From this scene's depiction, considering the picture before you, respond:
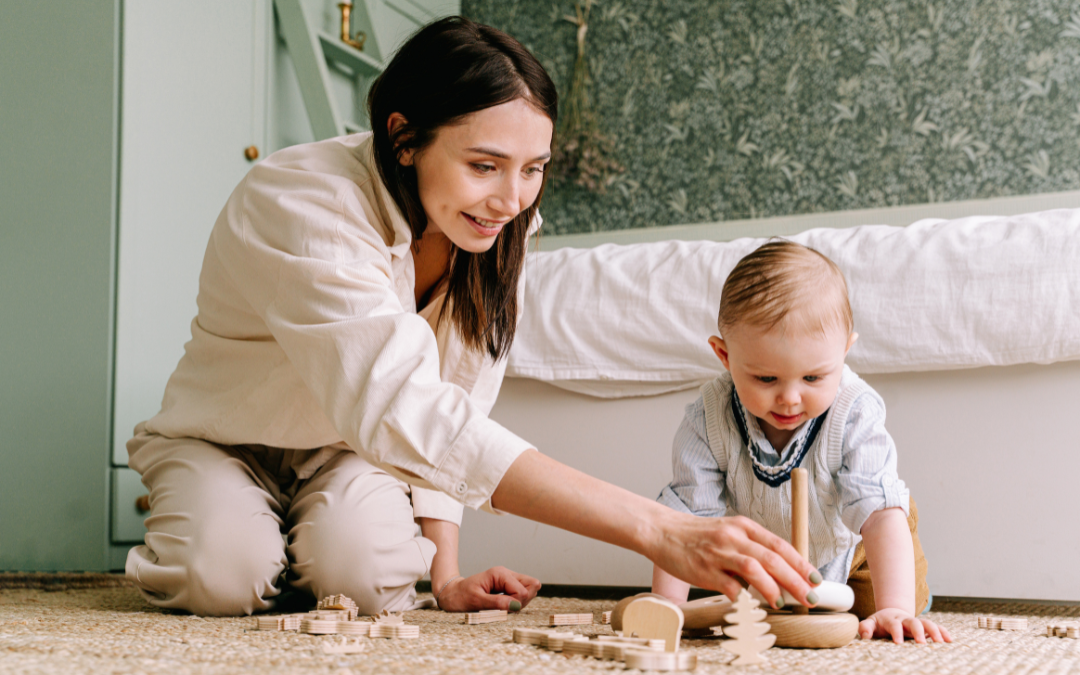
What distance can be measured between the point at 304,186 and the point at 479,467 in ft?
1.37

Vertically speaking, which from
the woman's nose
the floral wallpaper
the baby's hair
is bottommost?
the baby's hair

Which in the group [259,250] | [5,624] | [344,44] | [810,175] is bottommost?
[5,624]

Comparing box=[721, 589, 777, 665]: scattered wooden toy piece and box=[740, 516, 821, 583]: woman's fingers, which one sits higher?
box=[740, 516, 821, 583]: woman's fingers

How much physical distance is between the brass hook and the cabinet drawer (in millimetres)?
1249

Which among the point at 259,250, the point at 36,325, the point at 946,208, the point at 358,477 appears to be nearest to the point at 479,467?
the point at 259,250

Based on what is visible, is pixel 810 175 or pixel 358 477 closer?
pixel 358 477

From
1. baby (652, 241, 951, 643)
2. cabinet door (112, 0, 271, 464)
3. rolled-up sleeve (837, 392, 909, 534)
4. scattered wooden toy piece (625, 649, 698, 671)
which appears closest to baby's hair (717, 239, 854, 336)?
baby (652, 241, 951, 643)

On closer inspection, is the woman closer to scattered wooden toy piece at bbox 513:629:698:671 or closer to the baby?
scattered wooden toy piece at bbox 513:629:698:671

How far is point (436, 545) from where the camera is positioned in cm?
125

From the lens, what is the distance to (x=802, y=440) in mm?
1020

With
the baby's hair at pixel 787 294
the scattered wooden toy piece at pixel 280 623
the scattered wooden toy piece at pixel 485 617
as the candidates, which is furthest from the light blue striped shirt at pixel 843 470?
the scattered wooden toy piece at pixel 280 623

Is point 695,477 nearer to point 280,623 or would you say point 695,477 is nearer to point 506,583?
point 506,583

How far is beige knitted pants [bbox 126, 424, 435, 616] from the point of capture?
1022 millimetres

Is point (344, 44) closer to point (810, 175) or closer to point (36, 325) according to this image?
point (36, 325)
